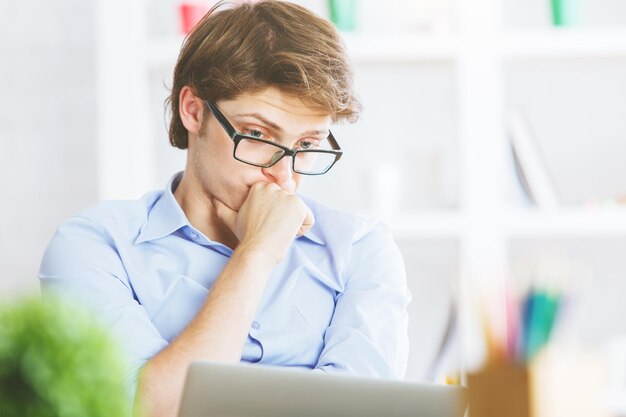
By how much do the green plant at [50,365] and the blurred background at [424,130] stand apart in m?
2.21

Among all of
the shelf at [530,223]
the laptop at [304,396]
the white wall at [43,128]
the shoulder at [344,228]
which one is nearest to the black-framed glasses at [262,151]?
the shoulder at [344,228]

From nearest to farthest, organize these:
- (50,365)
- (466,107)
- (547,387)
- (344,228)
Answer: (50,365) < (547,387) < (344,228) < (466,107)

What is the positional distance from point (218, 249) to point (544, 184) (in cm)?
142

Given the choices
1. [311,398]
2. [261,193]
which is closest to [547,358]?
[311,398]

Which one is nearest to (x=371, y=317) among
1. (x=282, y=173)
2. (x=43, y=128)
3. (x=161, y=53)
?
(x=282, y=173)

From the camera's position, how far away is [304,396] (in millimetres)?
802

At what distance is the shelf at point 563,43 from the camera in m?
2.85

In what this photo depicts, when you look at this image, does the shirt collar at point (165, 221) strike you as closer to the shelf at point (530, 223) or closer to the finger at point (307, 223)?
the finger at point (307, 223)

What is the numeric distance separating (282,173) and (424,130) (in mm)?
1447

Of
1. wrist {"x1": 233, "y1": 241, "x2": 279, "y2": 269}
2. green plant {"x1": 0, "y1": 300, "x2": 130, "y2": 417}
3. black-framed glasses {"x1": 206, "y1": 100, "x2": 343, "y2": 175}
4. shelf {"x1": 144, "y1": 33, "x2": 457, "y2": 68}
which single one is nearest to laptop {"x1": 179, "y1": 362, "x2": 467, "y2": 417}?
green plant {"x1": 0, "y1": 300, "x2": 130, "y2": 417}

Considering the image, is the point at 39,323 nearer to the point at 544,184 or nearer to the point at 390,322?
the point at 390,322

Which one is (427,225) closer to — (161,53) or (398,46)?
(398,46)

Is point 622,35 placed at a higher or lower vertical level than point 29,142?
higher

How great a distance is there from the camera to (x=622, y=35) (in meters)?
2.86
